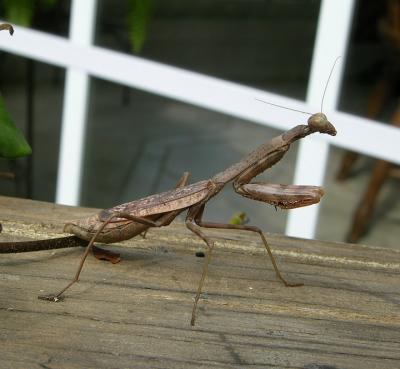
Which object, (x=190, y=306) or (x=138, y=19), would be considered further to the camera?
(x=138, y=19)

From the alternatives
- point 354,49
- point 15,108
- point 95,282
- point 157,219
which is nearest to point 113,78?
point 157,219

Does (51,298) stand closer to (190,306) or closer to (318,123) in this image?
(190,306)

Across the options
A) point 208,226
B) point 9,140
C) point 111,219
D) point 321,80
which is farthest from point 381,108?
point 9,140

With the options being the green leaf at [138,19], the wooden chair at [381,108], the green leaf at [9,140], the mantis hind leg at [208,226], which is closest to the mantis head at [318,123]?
the mantis hind leg at [208,226]

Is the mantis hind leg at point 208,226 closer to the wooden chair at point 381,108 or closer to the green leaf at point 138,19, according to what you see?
the green leaf at point 138,19

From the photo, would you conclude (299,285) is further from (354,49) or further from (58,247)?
(354,49)

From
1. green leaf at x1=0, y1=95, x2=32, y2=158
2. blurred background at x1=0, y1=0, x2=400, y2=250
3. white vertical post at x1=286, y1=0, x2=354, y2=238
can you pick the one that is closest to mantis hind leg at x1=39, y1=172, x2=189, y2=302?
green leaf at x1=0, y1=95, x2=32, y2=158

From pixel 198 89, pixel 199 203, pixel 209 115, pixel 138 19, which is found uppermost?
pixel 138 19
